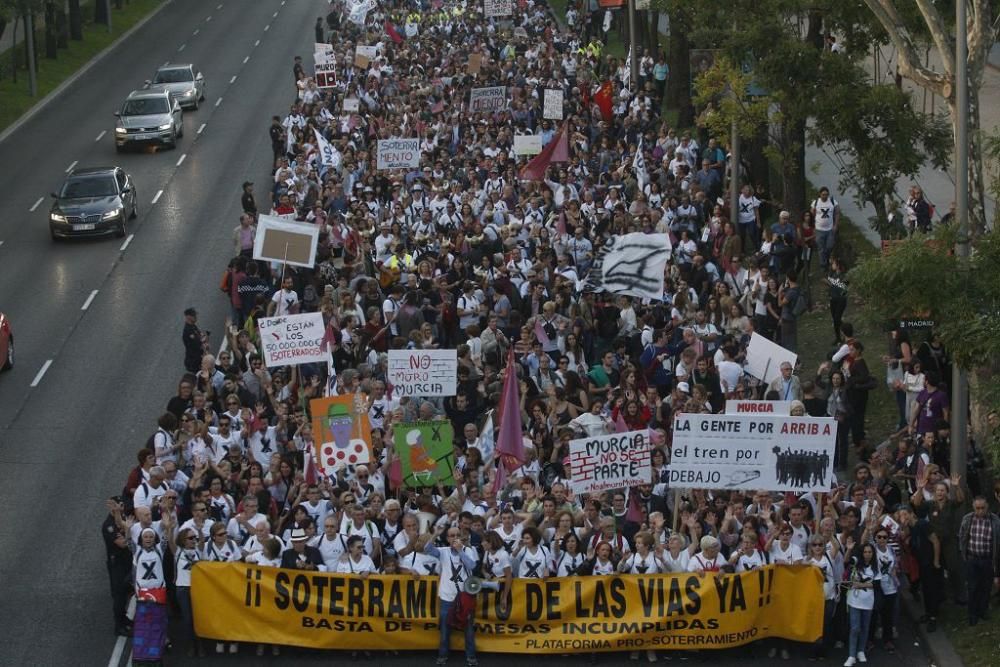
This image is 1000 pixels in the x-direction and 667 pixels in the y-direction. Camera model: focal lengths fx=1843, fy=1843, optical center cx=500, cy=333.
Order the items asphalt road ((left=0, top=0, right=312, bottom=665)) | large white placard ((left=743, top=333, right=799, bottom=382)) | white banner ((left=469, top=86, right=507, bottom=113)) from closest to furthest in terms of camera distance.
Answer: asphalt road ((left=0, top=0, right=312, bottom=665))
large white placard ((left=743, top=333, right=799, bottom=382))
white banner ((left=469, top=86, right=507, bottom=113))

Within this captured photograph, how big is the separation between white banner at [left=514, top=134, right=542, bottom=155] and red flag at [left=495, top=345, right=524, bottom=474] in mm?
15288

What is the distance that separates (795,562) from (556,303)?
7.90 meters

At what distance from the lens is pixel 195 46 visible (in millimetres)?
65375

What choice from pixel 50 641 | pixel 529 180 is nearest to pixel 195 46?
pixel 529 180

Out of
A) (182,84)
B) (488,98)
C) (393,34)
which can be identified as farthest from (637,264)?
(182,84)

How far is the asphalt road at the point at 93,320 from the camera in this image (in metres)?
20.0

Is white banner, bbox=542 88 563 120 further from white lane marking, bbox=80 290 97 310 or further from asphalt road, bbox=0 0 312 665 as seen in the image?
white lane marking, bbox=80 290 97 310

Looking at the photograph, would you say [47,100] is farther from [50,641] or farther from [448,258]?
[50,641]

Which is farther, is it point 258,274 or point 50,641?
point 258,274

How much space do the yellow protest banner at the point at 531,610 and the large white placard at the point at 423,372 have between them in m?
4.19

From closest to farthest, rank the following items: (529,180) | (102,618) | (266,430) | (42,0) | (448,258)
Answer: (102,618)
(266,430)
(448,258)
(529,180)
(42,0)

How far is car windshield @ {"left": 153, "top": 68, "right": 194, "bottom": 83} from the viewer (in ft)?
174

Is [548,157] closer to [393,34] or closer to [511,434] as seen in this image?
[511,434]

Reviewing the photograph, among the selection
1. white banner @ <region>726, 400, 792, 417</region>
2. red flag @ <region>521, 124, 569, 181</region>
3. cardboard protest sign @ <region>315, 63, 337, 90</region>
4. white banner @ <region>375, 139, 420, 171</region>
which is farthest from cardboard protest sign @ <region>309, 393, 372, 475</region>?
cardboard protest sign @ <region>315, 63, 337, 90</region>
